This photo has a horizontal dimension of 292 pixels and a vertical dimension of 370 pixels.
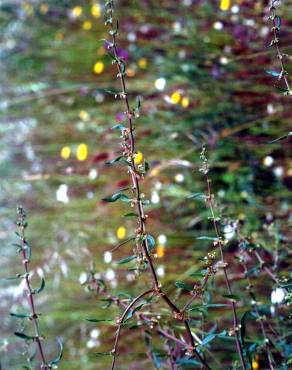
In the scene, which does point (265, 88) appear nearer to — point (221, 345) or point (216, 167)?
point (216, 167)

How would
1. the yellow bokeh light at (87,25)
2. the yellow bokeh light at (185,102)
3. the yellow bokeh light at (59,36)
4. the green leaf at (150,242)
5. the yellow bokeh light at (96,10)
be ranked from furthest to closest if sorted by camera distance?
the yellow bokeh light at (59,36)
the yellow bokeh light at (87,25)
the yellow bokeh light at (96,10)
the yellow bokeh light at (185,102)
the green leaf at (150,242)

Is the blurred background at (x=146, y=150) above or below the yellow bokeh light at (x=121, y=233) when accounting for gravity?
above

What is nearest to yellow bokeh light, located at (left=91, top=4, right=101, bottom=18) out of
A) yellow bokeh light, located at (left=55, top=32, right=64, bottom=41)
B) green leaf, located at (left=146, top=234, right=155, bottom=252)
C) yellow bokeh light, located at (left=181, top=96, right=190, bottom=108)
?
yellow bokeh light, located at (left=55, top=32, right=64, bottom=41)

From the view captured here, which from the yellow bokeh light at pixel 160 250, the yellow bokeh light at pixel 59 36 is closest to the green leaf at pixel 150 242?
the yellow bokeh light at pixel 160 250

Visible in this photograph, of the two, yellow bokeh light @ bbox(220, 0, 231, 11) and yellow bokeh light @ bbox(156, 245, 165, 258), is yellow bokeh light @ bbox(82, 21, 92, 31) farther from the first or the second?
yellow bokeh light @ bbox(156, 245, 165, 258)

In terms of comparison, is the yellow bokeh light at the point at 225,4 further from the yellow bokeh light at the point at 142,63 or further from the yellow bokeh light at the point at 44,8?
the yellow bokeh light at the point at 44,8

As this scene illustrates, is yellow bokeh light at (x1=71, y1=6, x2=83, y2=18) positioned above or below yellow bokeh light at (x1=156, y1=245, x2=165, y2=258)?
above

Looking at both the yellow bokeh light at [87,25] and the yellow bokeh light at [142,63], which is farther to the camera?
the yellow bokeh light at [87,25]

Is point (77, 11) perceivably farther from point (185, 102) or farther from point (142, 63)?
point (185, 102)

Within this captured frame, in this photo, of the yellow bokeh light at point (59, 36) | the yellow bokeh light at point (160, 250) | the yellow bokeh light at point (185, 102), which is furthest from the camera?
the yellow bokeh light at point (59, 36)

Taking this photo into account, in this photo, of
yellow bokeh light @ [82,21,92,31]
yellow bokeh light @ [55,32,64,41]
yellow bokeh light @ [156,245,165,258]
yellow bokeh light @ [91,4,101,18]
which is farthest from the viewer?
yellow bokeh light @ [55,32,64,41]
